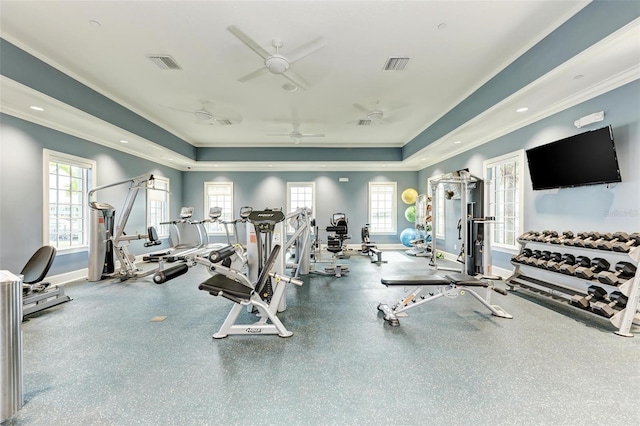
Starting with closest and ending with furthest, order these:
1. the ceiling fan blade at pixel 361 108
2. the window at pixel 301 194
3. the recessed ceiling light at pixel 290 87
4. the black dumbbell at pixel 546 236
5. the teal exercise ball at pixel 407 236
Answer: the black dumbbell at pixel 546 236
the recessed ceiling light at pixel 290 87
the ceiling fan blade at pixel 361 108
the teal exercise ball at pixel 407 236
the window at pixel 301 194

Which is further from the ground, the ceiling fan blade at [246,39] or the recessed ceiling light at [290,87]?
the recessed ceiling light at [290,87]

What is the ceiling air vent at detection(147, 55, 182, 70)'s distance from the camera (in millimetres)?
3270

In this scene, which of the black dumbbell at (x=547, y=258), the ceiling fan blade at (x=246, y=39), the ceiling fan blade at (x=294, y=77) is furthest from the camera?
the ceiling fan blade at (x=294, y=77)

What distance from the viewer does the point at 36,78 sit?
3.15 metres

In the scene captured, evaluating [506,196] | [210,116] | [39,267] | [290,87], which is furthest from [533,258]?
[39,267]

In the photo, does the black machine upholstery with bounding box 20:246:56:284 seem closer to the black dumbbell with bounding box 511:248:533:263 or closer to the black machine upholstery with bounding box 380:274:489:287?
the black machine upholstery with bounding box 380:274:489:287

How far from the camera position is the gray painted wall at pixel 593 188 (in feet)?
9.16

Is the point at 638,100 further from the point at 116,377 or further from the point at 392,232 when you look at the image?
the point at 392,232

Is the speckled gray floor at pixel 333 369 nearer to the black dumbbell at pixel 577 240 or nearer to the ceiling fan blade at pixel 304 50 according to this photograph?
the black dumbbell at pixel 577 240

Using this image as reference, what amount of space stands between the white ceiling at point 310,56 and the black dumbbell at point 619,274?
2.01 m

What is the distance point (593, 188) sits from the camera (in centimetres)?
319

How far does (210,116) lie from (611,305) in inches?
235

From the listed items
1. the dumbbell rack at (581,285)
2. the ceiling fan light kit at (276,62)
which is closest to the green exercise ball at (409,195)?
the dumbbell rack at (581,285)

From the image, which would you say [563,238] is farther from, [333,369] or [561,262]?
[333,369]
